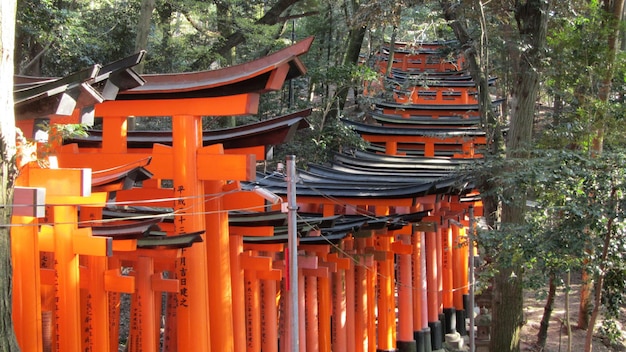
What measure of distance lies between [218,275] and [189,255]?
2.50 ft

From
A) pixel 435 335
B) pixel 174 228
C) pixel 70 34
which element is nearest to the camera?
pixel 174 228

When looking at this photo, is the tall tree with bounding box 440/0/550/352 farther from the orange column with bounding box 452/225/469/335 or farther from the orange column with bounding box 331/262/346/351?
the orange column with bounding box 452/225/469/335

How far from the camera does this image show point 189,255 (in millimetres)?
9102

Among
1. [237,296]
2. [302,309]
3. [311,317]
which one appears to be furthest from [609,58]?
[237,296]

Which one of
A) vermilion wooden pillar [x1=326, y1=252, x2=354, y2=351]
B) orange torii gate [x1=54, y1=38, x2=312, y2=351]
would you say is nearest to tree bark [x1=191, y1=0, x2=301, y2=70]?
vermilion wooden pillar [x1=326, y1=252, x2=354, y2=351]

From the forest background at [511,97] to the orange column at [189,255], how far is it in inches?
125

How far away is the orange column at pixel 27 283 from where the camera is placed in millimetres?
7465

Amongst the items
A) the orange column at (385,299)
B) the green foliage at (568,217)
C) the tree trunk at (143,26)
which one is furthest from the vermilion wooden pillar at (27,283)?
the orange column at (385,299)

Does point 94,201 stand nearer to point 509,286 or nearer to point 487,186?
point 487,186

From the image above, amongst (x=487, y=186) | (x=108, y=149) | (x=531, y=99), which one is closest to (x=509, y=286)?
(x=487, y=186)

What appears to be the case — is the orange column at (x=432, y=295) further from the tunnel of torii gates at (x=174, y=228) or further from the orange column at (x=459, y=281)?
the tunnel of torii gates at (x=174, y=228)

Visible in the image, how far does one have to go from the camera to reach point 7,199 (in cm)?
599

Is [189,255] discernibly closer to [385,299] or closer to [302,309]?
[302,309]

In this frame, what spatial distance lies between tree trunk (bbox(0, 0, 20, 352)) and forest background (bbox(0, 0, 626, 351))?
2 cm
